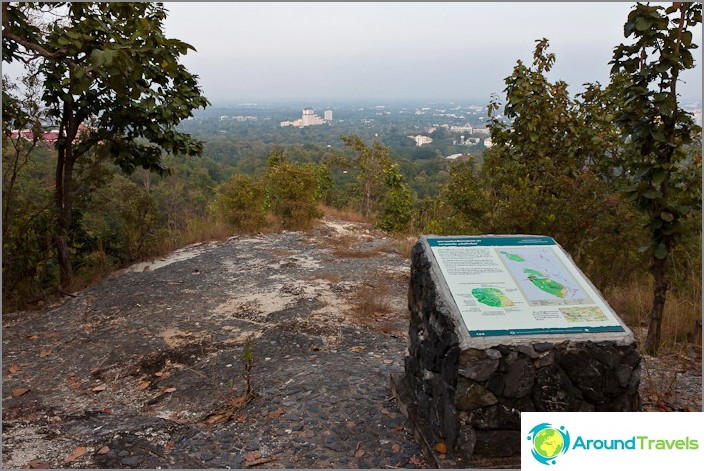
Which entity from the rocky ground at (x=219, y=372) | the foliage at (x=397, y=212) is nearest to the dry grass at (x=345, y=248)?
the rocky ground at (x=219, y=372)

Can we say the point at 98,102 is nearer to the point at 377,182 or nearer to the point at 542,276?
the point at 542,276

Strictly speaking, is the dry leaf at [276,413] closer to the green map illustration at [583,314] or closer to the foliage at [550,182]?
the green map illustration at [583,314]

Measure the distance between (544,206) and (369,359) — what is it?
2409 mm

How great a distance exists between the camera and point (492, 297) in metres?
2.99

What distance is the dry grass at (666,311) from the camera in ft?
15.7

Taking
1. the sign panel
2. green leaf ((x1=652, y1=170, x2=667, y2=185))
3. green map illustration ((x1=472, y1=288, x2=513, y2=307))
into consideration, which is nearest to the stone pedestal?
the sign panel

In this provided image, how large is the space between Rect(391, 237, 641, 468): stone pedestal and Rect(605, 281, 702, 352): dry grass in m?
2.06

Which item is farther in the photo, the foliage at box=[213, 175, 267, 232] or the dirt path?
the foliage at box=[213, 175, 267, 232]

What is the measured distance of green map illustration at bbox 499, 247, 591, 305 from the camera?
303cm

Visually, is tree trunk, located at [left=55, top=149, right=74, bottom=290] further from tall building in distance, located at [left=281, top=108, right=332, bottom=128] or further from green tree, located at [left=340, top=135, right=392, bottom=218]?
tall building in distance, located at [left=281, top=108, right=332, bottom=128]

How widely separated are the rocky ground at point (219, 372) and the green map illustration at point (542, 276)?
1120mm

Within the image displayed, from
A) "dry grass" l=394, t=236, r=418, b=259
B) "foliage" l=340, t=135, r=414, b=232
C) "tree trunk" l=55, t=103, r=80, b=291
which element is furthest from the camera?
"foliage" l=340, t=135, r=414, b=232

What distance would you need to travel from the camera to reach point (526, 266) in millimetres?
3246

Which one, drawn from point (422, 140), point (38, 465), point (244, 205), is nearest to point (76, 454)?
point (38, 465)
